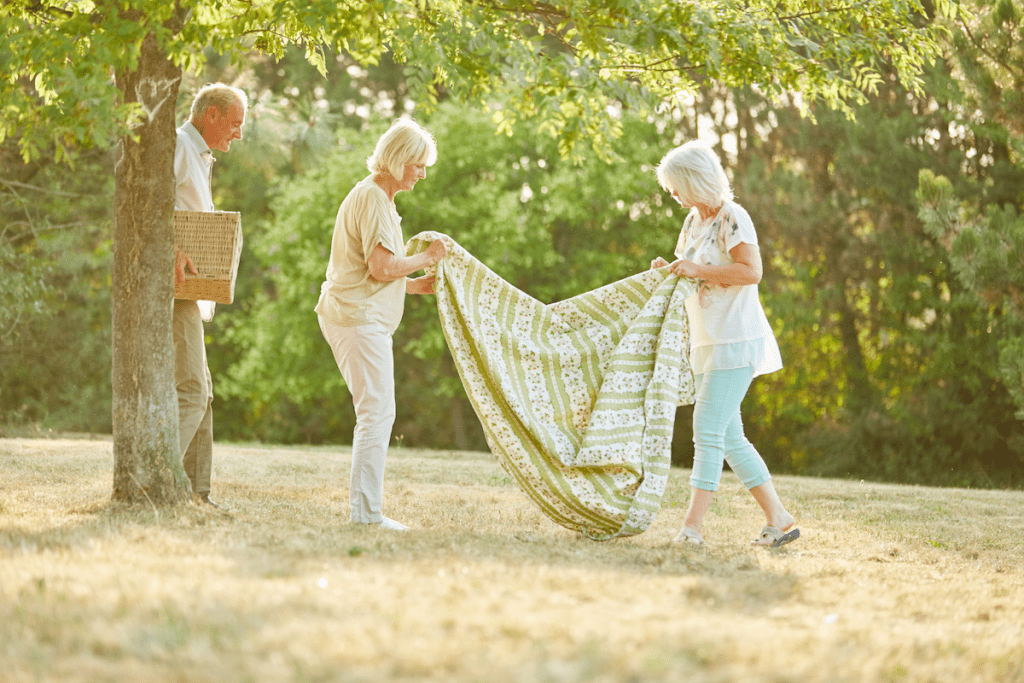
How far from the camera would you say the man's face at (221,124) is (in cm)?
562

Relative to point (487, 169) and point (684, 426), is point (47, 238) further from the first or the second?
point (684, 426)

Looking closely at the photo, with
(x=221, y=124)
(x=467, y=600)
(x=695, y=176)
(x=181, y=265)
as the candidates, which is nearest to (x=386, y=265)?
(x=181, y=265)

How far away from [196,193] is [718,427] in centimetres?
330

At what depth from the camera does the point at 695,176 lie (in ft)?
16.9

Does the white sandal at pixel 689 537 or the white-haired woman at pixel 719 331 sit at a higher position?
the white-haired woman at pixel 719 331

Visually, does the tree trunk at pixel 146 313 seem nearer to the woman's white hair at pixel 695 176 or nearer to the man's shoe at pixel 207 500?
the man's shoe at pixel 207 500

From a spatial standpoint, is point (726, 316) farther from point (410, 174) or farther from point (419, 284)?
point (410, 174)

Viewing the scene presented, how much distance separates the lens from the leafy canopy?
4629 mm

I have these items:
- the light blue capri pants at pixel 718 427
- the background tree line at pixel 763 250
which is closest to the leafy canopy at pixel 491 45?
the light blue capri pants at pixel 718 427

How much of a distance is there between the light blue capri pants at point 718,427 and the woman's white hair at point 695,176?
3.14 feet

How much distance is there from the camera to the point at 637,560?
4469 mm

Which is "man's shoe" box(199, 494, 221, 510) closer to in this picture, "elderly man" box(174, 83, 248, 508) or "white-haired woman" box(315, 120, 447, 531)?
"elderly man" box(174, 83, 248, 508)

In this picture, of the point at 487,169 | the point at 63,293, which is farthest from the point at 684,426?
the point at 63,293

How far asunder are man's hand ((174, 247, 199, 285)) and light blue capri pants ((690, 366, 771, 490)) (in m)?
2.95
